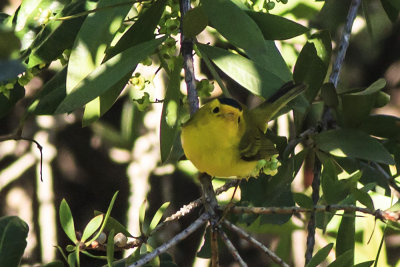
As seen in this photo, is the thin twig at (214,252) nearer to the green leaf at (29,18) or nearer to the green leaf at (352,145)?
the green leaf at (352,145)

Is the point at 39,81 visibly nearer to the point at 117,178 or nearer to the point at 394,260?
the point at 117,178

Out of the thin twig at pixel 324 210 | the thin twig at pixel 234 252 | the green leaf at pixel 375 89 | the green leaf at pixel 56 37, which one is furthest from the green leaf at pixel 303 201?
the green leaf at pixel 56 37

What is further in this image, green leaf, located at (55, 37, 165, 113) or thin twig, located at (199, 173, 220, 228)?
thin twig, located at (199, 173, 220, 228)

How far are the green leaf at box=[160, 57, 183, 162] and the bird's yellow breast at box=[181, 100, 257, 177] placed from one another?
14cm

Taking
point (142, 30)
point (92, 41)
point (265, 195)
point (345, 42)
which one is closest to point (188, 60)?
point (142, 30)

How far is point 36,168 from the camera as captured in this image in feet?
7.15

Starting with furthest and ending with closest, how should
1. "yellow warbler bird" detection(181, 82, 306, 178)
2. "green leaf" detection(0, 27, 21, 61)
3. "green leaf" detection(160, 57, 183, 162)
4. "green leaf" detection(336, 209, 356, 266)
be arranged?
"yellow warbler bird" detection(181, 82, 306, 178)
"green leaf" detection(336, 209, 356, 266)
"green leaf" detection(160, 57, 183, 162)
"green leaf" detection(0, 27, 21, 61)

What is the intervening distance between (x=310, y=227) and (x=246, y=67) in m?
0.39

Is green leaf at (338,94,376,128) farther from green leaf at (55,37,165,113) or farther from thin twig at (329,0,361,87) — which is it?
green leaf at (55,37,165,113)

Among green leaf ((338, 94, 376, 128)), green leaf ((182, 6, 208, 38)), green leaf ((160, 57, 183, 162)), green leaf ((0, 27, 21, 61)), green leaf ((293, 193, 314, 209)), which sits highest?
green leaf ((0, 27, 21, 61))

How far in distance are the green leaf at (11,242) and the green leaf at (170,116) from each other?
29cm

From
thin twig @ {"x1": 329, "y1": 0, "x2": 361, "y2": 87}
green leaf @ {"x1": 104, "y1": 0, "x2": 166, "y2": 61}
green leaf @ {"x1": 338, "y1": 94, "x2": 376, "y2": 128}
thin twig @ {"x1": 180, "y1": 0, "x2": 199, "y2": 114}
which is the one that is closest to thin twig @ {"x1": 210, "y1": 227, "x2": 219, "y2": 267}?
thin twig @ {"x1": 180, "y1": 0, "x2": 199, "y2": 114}

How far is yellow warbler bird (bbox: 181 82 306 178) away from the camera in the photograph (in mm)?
1440

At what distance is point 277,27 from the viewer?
114 cm
